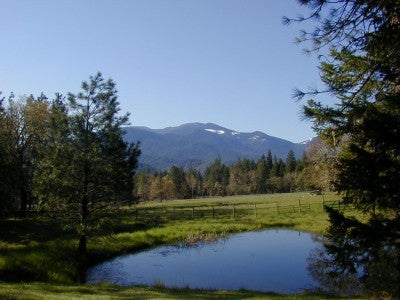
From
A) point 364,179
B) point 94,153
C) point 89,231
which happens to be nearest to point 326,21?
point 364,179

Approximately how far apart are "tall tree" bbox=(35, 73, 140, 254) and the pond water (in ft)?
13.2

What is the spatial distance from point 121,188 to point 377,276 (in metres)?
15.5

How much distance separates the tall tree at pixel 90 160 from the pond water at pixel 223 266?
404cm

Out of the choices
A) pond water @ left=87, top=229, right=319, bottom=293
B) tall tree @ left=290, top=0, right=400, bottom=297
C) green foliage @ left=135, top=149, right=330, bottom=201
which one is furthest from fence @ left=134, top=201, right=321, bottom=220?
green foliage @ left=135, top=149, right=330, bottom=201

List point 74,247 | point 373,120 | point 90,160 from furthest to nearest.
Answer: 1. point 74,247
2. point 90,160
3. point 373,120

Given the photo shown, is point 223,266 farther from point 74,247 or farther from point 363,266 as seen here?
point 363,266

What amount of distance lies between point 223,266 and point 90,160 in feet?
36.0

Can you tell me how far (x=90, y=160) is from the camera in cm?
2277

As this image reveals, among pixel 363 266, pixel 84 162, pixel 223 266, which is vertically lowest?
pixel 223 266

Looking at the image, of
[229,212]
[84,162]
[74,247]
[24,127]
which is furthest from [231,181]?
[84,162]

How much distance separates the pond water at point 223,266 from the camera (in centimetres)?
2195

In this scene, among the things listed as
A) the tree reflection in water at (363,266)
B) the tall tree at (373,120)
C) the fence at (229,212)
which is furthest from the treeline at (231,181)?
the tall tree at (373,120)

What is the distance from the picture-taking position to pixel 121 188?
79.2 feet

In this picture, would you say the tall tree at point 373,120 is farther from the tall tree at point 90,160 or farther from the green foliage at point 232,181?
the green foliage at point 232,181
